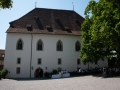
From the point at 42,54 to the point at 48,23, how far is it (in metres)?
8.02

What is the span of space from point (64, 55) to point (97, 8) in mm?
14330

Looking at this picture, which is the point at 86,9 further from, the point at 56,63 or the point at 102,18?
the point at 56,63

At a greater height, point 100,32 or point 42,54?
point 100,32

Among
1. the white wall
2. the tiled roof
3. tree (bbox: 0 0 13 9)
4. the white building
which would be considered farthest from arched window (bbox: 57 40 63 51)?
tree (bbox: 0 0 13 9)

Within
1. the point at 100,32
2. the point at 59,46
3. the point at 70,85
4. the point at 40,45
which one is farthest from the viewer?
the point at 59,46

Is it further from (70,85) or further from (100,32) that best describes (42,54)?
(70,85)

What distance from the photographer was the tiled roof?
117ft

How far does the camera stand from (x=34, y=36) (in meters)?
35.4

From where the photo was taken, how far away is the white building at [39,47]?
111 feet

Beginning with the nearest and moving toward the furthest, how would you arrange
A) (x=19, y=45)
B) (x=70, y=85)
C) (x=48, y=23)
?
(x=70, y=85), (x=19, y=45), (x=48, y=23)

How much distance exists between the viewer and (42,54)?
34.9 meters

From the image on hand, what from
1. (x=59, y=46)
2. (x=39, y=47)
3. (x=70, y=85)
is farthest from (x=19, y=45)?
(x=70, y=85)

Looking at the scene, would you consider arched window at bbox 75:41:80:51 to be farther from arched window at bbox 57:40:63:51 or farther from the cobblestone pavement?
the cobblestone pavement

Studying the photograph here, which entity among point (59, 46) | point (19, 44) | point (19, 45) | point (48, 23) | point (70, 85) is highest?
point (48, 23)
